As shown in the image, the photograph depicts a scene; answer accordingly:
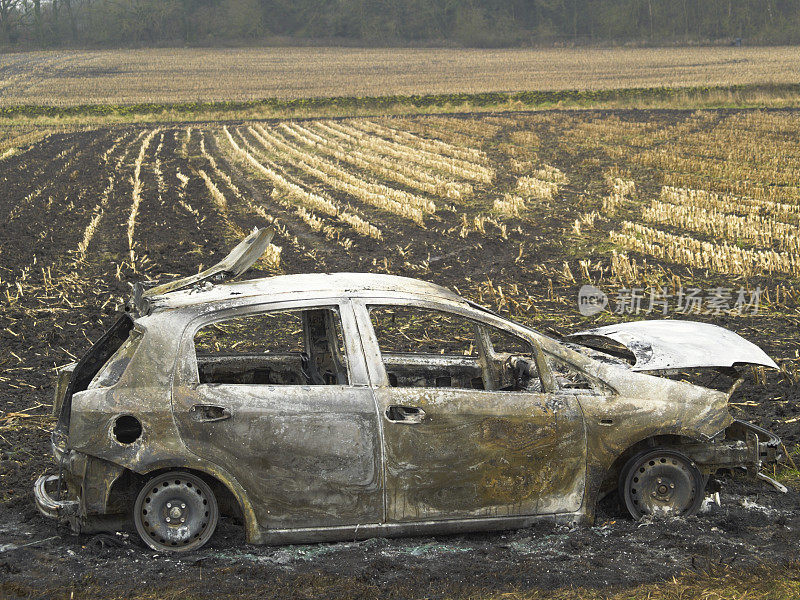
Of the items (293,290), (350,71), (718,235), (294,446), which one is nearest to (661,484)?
(294,446)

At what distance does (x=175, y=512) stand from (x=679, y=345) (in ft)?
11.5

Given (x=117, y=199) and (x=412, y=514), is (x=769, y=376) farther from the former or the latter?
(x=117, y=199)

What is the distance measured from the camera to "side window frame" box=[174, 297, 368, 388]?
17.6 ft

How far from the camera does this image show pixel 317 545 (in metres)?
5.56

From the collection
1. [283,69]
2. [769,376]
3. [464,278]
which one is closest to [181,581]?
[769,376]

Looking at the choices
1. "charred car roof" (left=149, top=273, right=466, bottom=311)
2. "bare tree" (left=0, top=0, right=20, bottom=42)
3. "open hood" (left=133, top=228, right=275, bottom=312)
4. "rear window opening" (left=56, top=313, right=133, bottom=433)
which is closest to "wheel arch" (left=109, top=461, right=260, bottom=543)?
"rear window opening" (left=56, top=313, right=133, bottom=433)

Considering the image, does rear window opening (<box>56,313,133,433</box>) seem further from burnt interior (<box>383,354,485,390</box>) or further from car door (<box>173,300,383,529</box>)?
burnt interior (<box>383,354,485,390</box>)

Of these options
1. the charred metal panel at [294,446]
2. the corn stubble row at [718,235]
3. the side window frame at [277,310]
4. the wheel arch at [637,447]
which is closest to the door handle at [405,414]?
the charred metal panel at [294,446]

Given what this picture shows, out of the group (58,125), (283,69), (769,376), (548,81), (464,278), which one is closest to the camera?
(769,376)

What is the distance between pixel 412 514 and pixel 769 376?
473cm

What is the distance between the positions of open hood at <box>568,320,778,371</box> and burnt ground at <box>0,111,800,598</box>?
0.92 metres

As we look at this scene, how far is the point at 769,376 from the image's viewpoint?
8789 mm

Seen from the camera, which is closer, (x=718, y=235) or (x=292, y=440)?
(x=292, y=440)

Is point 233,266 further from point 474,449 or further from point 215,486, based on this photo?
point 474,449
